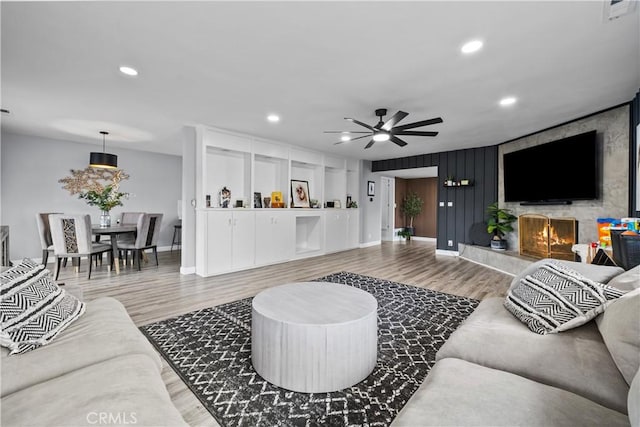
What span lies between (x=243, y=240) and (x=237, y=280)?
92 centimetres

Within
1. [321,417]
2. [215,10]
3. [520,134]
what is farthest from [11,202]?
[520,134]

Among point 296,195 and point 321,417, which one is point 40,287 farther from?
point 296,195

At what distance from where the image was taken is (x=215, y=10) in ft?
6.15

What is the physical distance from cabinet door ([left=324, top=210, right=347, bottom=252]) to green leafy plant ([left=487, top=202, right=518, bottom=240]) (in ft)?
10.4

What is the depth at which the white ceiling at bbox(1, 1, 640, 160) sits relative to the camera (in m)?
1.91

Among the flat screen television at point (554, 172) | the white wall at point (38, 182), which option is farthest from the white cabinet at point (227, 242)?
the flat screen television at point (554, 172)

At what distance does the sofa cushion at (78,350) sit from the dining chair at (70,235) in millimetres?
3361

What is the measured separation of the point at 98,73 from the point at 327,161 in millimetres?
4772

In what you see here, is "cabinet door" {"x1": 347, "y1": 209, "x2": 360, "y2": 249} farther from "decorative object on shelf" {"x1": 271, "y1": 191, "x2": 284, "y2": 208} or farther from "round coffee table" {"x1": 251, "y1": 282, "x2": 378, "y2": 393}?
"round coffee table" {"x1": 251, "y1": 282, "x2": 378, "y2": 393}

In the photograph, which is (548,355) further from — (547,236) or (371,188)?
(371,188)

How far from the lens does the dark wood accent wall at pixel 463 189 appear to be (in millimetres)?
6164

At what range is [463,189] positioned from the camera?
6574 mm

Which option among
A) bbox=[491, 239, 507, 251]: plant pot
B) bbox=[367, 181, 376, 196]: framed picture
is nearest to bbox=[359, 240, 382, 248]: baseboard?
bbox=[367, 181, 376, 196]: framed picture
